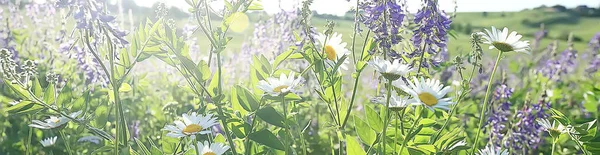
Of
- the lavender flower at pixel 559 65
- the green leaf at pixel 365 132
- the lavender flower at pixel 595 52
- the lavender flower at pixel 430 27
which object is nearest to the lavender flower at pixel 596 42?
the lavender flower at pixel 595 52

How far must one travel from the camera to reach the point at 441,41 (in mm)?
1665

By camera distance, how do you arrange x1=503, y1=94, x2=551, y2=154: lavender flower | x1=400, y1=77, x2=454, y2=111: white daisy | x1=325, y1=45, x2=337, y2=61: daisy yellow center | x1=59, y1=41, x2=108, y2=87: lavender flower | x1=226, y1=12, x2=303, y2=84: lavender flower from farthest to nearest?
x1=226, y1=12, x2=303, y2=84: lavender flower, x1=503, y1=94, x2=551, y2=154: lavender flower, x1=59, y1=41, x2=108, y2=87: lavender flower, x1=325, y1=45, x2=337, y2=61: daisy yellow center, x1=400, y1=77, x2=454, y2=111: white daisy

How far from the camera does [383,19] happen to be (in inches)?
63.8

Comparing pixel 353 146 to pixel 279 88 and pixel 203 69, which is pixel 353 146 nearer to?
pixel 279 88

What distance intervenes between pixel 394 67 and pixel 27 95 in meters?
0.80

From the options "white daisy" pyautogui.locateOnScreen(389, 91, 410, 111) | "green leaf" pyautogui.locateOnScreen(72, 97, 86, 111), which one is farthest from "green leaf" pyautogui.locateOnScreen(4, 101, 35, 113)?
"white daisy" pyautogui.locateOnScreen(389, 91, 410, 111)

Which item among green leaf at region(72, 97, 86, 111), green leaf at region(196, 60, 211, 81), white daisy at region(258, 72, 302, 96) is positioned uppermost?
green leaf at region(196, 60, 211, 81)

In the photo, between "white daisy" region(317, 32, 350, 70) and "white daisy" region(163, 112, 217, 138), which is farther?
"white daisy" region(317, 32, 350, 70)

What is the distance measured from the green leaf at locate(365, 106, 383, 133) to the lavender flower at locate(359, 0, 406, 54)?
0.24m

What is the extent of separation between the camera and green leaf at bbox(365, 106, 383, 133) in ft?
4.70

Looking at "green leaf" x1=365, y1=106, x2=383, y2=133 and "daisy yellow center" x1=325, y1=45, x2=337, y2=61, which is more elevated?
"daisy yellow center" x1=325, y1=45, x2=337, y2=61

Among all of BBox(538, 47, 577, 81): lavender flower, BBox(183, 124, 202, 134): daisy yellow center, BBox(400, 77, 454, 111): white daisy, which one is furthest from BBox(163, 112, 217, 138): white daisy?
BBox(538, 47, 577, 81): lavender flower

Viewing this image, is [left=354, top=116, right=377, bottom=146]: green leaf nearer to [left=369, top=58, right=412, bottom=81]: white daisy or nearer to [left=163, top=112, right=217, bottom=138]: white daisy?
[left=369, top=58, right=412, bottom=81]: white daisy

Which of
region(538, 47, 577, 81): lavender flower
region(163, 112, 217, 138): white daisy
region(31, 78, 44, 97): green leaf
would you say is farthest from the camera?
region(538, 47, 577, 81): lavender flower
